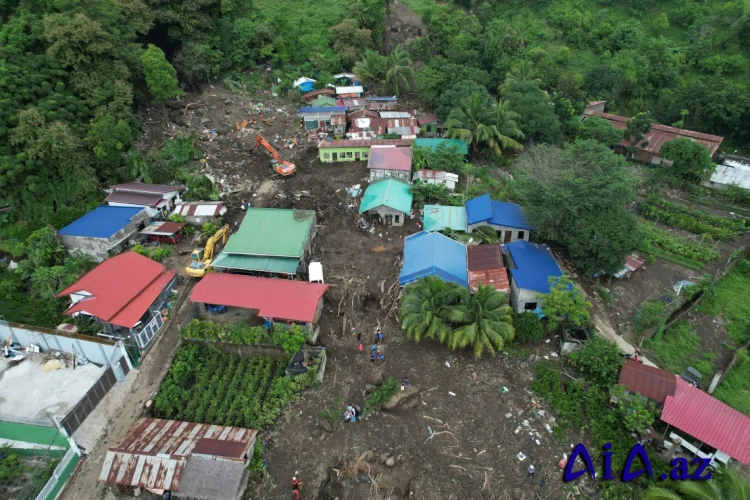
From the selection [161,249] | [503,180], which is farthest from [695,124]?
[161,249]

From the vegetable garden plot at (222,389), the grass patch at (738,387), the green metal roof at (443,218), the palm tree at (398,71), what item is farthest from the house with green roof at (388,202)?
the grass patch at (738,387)

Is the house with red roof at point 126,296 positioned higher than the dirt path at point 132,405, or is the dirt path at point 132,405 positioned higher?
the house with red roof at point 126,296

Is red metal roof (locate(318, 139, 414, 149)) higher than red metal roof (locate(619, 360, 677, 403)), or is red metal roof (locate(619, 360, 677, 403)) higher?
red metal roof (locate(318, 139, 414, 149))

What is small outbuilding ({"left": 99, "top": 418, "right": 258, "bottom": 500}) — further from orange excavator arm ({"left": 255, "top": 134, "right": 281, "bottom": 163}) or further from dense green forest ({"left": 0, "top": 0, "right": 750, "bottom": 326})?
orange excavator arm ({"left": 255, "top": 134, "right": 281, "bottom": 163})

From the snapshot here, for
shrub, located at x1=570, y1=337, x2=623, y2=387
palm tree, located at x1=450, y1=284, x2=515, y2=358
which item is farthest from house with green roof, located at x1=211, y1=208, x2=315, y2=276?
shrub, located at x1=570, y1=337, x2=623, y2=387

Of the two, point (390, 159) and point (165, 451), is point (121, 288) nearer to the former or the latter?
point (165, 451)

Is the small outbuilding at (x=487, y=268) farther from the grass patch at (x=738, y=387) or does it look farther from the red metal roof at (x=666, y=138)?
the red metal roof at (x=666, y=138)

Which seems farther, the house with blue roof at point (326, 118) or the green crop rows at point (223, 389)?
the house with blue roof at point (326, 118)

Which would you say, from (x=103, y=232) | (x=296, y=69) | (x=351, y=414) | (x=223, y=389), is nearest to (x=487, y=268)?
(x=351, y=414)
